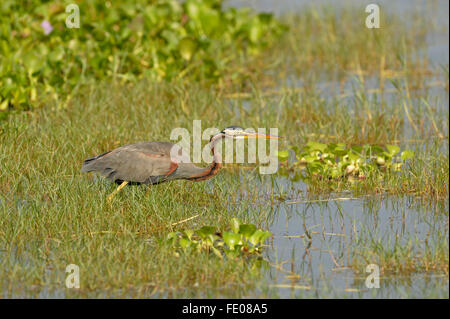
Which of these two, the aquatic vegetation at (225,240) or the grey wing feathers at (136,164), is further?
the grey wing feathers at (136,164)

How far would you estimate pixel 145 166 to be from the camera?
712 cm

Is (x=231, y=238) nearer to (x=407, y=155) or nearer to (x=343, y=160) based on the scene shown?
(x=343, y=160)

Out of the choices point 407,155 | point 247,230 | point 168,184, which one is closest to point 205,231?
point 247,230

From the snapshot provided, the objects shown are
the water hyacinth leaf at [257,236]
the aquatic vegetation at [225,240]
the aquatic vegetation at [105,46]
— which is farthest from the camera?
the aquatic vegetation at [105,46]

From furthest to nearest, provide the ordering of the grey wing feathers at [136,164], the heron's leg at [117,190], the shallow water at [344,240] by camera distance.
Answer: the grey wing feathers at [136,164] → the heron's leg at [117,190] → the shallow water at [344,240]

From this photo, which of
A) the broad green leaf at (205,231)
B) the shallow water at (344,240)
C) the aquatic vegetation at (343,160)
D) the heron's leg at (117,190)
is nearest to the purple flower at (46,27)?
the aquatic vegetation at (343,160)

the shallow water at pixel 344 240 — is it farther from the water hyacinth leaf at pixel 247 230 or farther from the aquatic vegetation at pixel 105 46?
the aquatic vegetation at pixel 105 46

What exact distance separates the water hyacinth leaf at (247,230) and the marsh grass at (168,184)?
0.26 meters

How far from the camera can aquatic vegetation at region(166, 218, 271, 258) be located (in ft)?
19.1

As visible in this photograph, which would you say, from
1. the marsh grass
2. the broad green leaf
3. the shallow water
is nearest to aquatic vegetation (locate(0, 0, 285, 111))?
the marsh grass

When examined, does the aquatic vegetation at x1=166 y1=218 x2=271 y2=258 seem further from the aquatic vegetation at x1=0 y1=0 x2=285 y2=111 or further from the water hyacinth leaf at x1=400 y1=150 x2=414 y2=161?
the aquatic vegetation at x1=0 y1=0 x2=285 y2=111

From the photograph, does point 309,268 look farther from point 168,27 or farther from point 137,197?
point 168,27

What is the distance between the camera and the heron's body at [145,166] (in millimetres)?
7137
